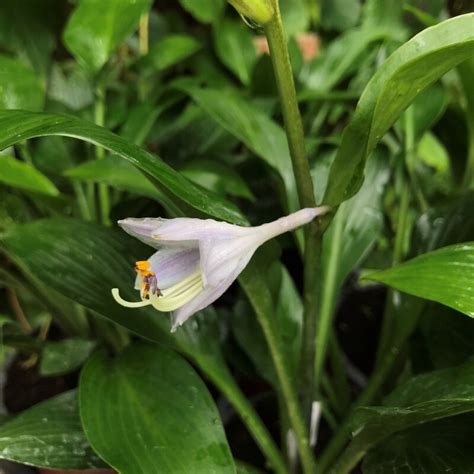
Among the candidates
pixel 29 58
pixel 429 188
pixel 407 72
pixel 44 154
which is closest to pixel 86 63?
pixel 44 154

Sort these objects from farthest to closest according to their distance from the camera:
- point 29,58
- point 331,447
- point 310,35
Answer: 1. point 310,35
2. point 29,58
3. point 331,447

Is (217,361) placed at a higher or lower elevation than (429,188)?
lower

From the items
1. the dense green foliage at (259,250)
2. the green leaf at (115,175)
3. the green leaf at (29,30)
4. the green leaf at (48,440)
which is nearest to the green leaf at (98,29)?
the dense green foliage at (259,250)

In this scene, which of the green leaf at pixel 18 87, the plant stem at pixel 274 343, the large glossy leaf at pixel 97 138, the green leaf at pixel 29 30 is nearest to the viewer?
the large glossy leaf at pixel 97 138

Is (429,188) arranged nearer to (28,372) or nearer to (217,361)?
(217,361)

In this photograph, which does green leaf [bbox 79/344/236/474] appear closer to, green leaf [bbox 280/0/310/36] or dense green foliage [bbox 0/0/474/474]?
dense green foliage [bbox 0/0/474/474]

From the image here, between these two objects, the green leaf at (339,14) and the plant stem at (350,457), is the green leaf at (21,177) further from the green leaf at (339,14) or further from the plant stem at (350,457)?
the green leaf at (339,14)
